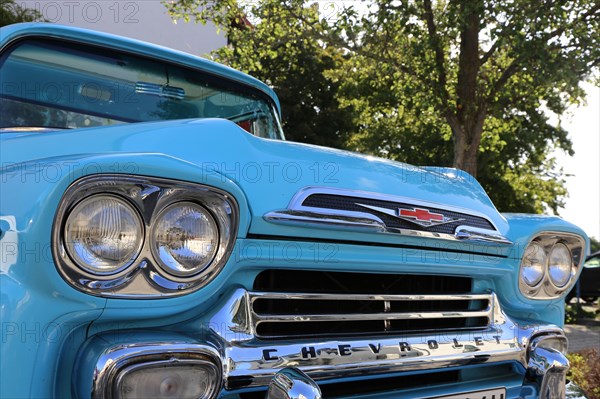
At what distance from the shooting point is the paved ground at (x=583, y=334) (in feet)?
27.3

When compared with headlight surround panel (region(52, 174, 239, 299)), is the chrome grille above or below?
below

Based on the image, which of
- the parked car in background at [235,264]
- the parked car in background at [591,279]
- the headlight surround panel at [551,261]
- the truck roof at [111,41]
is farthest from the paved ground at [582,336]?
the truck roof at [111,41]

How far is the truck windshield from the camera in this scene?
2336mm

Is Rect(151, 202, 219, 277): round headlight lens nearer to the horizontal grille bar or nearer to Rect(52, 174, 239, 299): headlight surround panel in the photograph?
Rect(52, 174, 239, 299): headlight surround panel

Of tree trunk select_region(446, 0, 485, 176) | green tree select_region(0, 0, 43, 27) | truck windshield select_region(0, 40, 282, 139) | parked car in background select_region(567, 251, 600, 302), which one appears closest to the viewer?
truck windshield select_region(0, 40, 282, 139)

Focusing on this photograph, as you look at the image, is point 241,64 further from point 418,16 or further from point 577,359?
point 577,359

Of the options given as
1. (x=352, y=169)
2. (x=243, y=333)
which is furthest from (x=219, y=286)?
(x=352, y=169)

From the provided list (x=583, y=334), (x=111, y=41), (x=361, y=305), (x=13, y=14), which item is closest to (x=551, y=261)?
(x=361, y=305)

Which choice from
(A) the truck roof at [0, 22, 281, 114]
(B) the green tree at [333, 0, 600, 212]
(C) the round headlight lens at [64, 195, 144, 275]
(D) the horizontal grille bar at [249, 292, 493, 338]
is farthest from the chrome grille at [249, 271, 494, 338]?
(B) the green tree at [333, 0, 600, 212]

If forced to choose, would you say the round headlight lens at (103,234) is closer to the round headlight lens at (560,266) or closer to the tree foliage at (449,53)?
the round headlight lens at (560,266)

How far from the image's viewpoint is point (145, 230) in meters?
1.48

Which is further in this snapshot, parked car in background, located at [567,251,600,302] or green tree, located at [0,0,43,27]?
parked car in background, located at [567,251,600,302]

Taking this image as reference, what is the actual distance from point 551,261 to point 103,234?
6.09 feet

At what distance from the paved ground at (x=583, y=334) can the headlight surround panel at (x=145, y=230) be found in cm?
725
